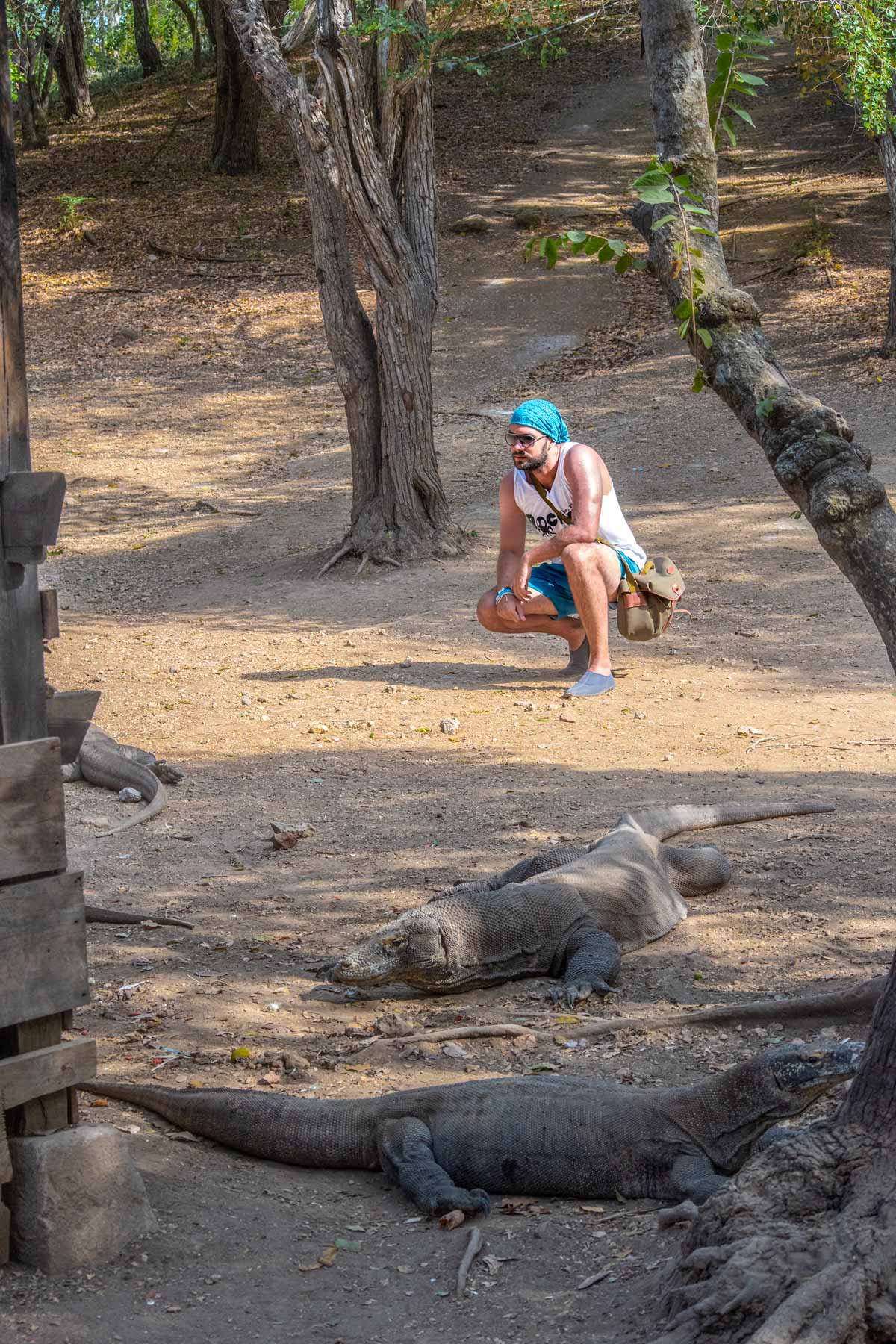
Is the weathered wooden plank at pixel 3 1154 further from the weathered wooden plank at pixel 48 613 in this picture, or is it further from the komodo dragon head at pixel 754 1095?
the komodo dragon head at pixel 754 1095

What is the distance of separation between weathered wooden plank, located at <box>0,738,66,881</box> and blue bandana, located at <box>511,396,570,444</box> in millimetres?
4294

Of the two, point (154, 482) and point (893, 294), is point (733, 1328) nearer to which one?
point (154, 482)

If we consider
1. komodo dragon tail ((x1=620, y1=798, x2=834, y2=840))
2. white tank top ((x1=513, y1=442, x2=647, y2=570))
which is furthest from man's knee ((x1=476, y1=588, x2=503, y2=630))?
komodo dragon tail ((x1=620, y1=798, x2=834, y2=840))

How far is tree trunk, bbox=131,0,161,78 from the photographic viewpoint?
90.7ft

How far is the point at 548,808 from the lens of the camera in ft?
18.4

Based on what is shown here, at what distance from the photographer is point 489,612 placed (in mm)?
7219

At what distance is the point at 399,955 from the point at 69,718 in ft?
5.29

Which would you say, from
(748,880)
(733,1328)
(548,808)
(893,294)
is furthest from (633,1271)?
(893,294)

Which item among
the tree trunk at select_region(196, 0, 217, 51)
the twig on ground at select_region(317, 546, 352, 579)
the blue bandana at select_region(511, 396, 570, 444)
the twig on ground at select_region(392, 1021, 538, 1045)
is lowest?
the twig on ground at select_region(392, 1021, 538, 1045)

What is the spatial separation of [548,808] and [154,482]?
7841 millimetres

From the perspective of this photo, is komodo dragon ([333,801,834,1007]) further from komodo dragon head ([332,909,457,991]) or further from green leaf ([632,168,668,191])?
green leaf ([632,168,668,191])

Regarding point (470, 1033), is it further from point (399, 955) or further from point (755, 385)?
point (755, 385)

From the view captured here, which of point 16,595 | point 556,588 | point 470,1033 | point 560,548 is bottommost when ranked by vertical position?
point 470,1033

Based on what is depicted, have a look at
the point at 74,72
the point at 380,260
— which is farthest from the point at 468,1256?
the point at 74,72
